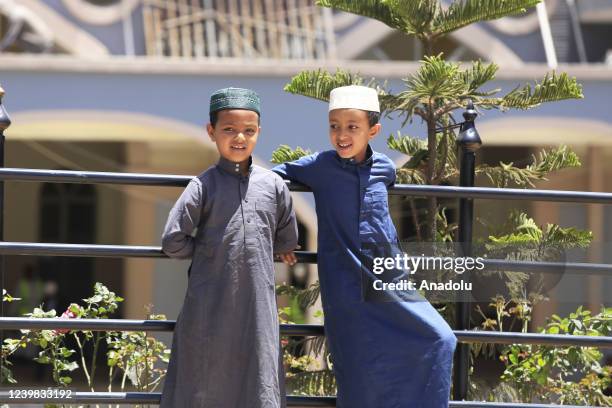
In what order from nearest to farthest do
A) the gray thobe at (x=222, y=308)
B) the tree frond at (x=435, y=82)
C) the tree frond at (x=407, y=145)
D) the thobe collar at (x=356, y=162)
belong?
the gray thobe at (x=222, y=308) → the thobe collar at (x=356, y=162) → the tree frond at (x=435, y=82) → the tree frond at (x=407, y=145)

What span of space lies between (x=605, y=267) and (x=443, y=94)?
3.31 feet

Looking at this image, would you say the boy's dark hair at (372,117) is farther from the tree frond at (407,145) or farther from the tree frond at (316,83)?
the tree frond at (407,145)

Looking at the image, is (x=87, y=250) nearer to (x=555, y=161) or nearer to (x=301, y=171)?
(x=301, y=171)

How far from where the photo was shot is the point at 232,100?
348 cm

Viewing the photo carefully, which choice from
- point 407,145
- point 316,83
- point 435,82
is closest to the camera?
point 435,82

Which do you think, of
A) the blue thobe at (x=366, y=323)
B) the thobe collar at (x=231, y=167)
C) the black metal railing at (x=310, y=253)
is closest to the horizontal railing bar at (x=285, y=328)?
the black metal railing at (x=310, y=253)

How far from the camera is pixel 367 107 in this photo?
3625mm

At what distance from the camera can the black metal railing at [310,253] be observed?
12.1ft

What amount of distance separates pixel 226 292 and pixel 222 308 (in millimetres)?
53

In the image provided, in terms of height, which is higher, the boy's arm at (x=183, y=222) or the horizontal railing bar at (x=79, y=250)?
the boy's arm at (x=183, y=222)

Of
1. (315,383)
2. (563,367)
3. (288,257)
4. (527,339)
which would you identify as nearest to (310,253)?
(288,257)

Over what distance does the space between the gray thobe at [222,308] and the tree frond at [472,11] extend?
1.76 meters

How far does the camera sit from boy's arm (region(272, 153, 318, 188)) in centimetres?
369

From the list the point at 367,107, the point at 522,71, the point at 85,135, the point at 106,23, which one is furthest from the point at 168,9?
the point at 367,107
